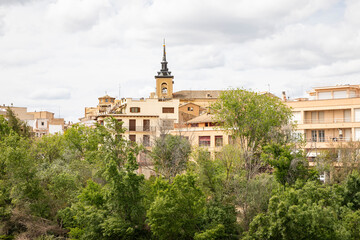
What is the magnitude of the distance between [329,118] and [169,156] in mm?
15364

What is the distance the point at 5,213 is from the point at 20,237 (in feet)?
9.13

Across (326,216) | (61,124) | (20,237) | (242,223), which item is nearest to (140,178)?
(242,223)

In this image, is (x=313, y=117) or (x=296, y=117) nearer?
(x=313, y=117)

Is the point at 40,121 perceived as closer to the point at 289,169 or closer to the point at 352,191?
the point at 289,169

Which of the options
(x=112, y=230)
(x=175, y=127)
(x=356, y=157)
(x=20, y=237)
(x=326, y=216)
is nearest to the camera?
(x=326, y=216)

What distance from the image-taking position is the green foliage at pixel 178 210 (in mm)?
27125

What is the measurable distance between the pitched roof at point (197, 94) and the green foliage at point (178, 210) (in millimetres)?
46590

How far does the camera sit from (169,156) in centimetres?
3975

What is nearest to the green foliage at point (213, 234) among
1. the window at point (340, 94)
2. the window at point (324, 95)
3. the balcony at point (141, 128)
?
the window at point (324, 95)

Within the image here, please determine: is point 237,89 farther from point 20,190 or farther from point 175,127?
point 20,190

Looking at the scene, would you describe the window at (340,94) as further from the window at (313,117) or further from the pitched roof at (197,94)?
the pitched roof at (197,94)

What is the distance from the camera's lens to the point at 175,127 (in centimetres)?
5041

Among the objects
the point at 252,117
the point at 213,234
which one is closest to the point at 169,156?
the point at 252,117

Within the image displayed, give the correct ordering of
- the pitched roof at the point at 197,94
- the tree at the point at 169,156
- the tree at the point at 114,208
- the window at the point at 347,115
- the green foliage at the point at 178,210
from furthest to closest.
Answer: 1. the pitched roof at the point at 197,94
2. the window at the point at 347,115
3. the tree at the point at 169,156
4. the tree at the point at 114,208
5. the green foliage at the point at 178,210
